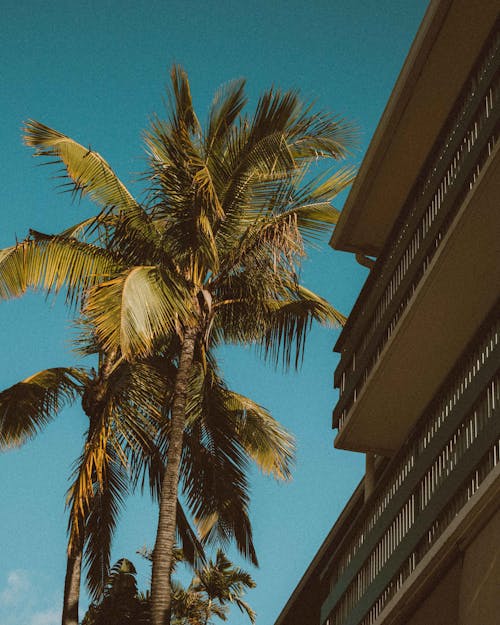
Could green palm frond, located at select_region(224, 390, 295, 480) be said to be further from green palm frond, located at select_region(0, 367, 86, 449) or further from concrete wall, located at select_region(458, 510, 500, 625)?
concrete wall, located at select_region(458, 510, 500, 625)

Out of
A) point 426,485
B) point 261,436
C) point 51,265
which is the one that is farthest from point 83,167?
point 426,485

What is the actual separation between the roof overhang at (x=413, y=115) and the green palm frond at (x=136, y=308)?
281cm

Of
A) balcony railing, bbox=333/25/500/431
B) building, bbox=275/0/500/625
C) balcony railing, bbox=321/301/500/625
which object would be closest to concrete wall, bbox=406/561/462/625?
building, bbox=275/0/500/625

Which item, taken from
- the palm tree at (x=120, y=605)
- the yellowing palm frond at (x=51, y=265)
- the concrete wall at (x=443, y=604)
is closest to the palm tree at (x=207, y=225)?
the yellowing palm frond at (x=51, y=265)

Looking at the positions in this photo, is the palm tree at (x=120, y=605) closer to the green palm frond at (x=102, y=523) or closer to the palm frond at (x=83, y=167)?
the green palm frond at (x=102, y=523)

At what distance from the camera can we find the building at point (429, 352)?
924 cm

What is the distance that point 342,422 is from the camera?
1459 cm

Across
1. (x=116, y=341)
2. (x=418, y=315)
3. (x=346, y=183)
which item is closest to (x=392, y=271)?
(x=418, y=315)

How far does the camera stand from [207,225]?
16.9 meters

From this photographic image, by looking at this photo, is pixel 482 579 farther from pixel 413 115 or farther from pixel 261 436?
pixel 261 436

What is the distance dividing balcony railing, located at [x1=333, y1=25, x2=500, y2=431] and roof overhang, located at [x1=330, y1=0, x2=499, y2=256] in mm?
1331

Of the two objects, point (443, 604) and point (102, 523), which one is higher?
point (102, 523)

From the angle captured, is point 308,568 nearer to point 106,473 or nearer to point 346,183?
point 106,473

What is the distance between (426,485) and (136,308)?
6.17 metres
